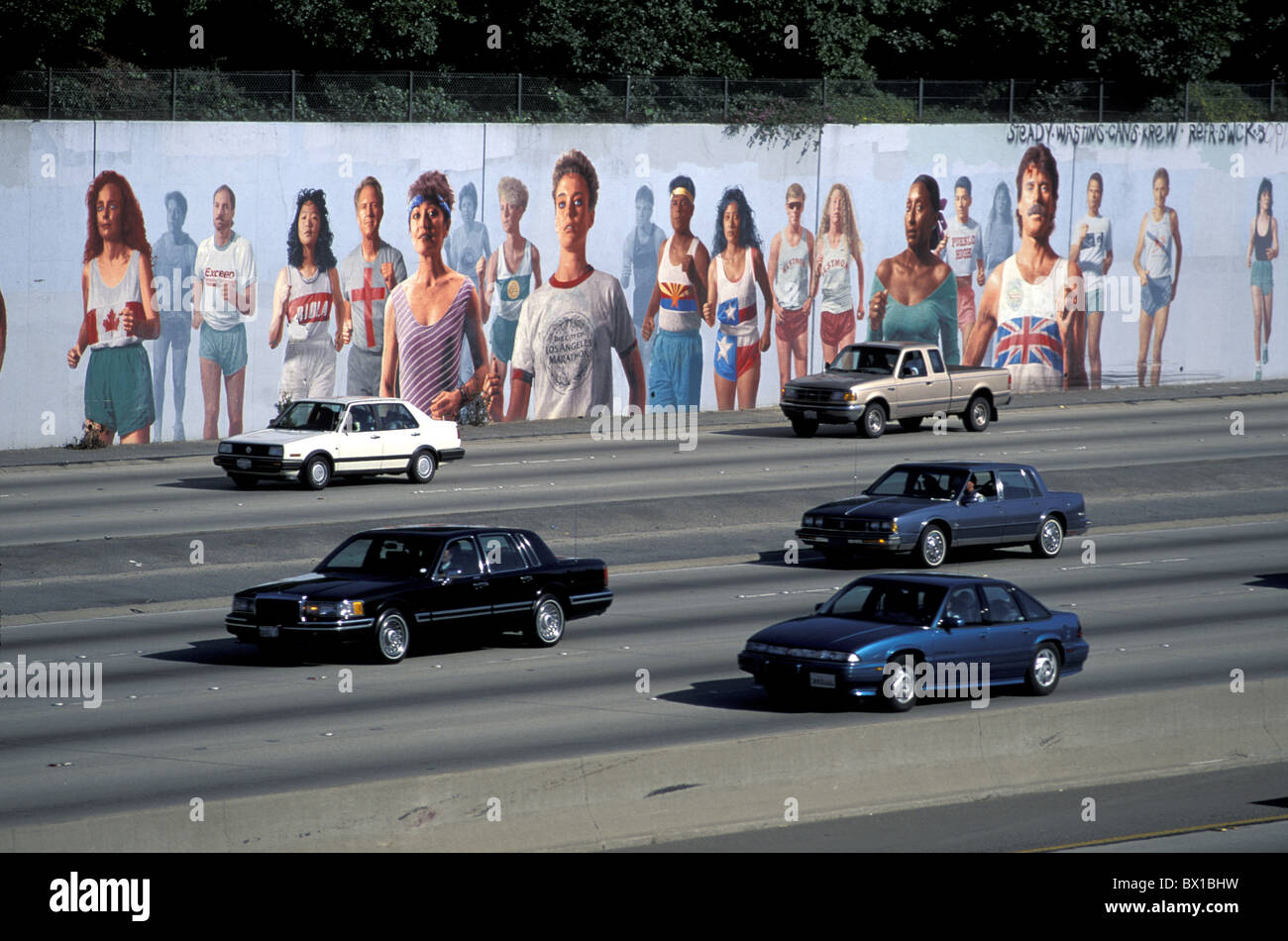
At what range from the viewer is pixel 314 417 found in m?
34.4

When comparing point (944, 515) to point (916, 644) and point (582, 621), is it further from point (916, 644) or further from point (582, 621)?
point (916, 644)

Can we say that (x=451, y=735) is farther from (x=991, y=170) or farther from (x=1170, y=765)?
(x=991, y=170)

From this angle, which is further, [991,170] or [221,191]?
[991,170]

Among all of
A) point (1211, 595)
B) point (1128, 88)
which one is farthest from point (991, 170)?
point (1211, 595)

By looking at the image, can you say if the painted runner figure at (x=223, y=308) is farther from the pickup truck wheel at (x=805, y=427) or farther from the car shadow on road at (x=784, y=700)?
the car shadow on road at (x=784, y=700)

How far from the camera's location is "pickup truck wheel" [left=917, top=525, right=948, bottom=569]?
26.3 m

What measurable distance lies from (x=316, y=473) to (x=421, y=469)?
7.05 ft

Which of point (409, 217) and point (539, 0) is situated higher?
point (539, 0)

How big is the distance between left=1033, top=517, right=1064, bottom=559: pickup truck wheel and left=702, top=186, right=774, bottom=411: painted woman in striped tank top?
849 inches

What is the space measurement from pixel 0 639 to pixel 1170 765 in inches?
499

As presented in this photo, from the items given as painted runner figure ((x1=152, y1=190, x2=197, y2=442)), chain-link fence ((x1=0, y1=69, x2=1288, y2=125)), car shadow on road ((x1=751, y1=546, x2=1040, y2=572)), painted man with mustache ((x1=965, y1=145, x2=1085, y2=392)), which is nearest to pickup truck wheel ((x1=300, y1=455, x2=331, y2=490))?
painted runner figure ((x1=152, y1=190, x2=197, y2=442))

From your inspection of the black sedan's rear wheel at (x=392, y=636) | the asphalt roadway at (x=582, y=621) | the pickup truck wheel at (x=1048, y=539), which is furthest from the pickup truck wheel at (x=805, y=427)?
the black sedan's rear wheel at (x=392, y=636)

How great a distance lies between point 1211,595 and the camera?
2502 centimetres

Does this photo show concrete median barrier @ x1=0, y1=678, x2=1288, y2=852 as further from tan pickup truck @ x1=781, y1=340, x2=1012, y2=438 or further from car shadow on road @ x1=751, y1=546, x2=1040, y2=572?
tan pickup truck @ x1=781, y1=340, x2=1012, y2=438
